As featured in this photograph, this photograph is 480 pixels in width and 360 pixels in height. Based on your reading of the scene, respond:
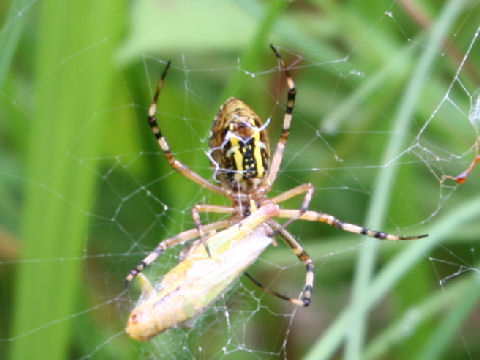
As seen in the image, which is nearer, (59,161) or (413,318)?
(413,318)

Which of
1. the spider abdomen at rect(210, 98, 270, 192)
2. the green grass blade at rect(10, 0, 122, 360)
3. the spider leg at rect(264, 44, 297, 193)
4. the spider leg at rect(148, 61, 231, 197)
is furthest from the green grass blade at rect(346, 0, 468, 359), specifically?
the green grass blade at rect(10, 0, 122, 360)

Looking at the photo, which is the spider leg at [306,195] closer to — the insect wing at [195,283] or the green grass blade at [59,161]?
the insect wing at [195,283]

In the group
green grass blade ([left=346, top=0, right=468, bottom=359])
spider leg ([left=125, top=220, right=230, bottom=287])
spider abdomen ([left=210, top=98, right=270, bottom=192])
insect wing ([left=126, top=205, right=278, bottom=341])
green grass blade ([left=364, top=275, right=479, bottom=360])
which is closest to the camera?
green grass blade ([left=346, top=0, right=468, bottom=359])

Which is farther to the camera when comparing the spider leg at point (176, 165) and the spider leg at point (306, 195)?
the spider leg at point (176, 165)

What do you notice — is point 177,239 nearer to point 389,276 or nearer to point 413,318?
point 413,318

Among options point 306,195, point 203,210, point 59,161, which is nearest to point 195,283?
point 203,210

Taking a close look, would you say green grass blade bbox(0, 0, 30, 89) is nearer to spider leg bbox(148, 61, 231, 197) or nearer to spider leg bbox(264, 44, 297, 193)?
spider leg bbox(148, 61, 231, 197)

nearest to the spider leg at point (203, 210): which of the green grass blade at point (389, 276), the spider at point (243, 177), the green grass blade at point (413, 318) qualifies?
the spider at point (243, 177)
